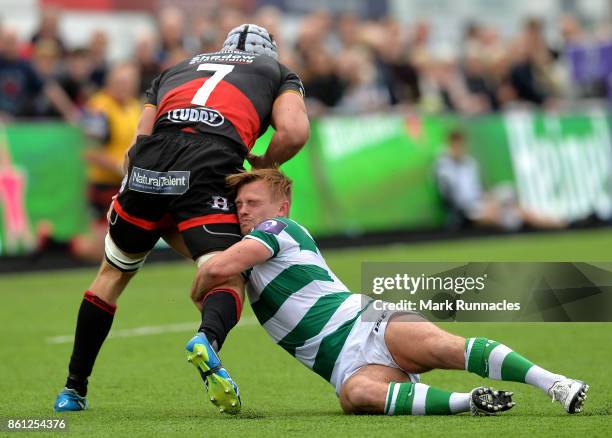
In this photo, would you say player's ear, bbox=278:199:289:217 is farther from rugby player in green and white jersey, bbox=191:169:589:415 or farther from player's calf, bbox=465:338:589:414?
player's calf, bbox=465:338:589:414

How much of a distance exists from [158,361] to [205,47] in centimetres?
857

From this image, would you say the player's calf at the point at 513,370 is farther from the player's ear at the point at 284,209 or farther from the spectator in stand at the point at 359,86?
the spectator in stand at the point at 359,86

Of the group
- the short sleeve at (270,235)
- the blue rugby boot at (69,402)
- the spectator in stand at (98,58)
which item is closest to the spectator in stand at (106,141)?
the spectator in stand at (98,58)

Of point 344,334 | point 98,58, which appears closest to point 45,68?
point 98,58

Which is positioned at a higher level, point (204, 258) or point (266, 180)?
point (266, 180)

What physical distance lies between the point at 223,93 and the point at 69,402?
1.80m

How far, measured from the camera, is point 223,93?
7035 millimetres

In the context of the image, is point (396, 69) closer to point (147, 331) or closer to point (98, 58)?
point (98, 58)

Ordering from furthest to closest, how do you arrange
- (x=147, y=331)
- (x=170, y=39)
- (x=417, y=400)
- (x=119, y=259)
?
(x=170, y=39), (x=147, y=331), (x=119, y=259), (x=417, y=400)

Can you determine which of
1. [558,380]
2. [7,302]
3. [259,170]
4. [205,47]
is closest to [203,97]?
[259,170]

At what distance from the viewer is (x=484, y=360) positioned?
613 cm

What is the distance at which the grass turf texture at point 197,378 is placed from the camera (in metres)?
6.01

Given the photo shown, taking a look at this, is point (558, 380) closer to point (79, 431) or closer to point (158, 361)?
point (79, 431)

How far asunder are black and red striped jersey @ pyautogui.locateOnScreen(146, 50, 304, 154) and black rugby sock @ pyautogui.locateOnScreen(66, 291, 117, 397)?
99cm
